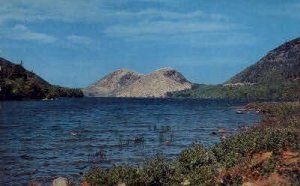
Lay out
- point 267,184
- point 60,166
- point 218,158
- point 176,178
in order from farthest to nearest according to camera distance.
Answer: point 60,166 < point 218,158 < point 176,178 < point 267,184

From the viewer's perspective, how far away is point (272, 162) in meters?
24.9

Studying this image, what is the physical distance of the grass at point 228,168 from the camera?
78.0ft

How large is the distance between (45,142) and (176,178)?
3465cm

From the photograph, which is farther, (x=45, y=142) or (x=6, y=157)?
(x=45, y=142)

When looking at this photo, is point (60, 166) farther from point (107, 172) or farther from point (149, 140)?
point (149, 140)

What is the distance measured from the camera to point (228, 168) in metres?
25.9

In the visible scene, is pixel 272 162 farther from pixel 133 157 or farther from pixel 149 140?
pixel 149 140

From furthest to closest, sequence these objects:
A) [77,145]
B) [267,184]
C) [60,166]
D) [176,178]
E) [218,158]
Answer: [77,145] < [60,166] < [218,158] < [176,178] < [267,184]

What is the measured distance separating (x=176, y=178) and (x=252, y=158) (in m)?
4.38

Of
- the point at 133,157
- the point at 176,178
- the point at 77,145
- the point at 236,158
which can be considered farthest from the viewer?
the point at 77,145

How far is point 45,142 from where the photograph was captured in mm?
57188

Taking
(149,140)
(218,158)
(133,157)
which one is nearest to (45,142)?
(149,140)

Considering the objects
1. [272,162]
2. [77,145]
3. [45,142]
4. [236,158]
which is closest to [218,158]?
[236,158]

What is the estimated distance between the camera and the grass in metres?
23.8
